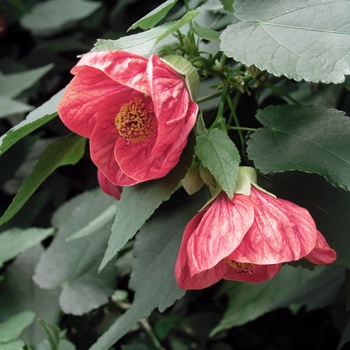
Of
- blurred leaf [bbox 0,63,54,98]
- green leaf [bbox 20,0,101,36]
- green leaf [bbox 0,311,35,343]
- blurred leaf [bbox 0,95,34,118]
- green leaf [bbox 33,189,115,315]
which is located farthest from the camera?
green leaf [bbox 20,0,101,36]

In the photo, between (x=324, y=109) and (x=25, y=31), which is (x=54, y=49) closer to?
(x=25, y=31)

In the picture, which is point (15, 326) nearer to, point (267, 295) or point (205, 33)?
Result: point (267, 295)

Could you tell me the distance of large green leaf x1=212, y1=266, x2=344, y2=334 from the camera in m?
1.14

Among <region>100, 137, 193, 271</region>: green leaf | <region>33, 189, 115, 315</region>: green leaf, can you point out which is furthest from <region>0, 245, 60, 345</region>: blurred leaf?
<region>100, 137, 193, 271</region>: green leaf

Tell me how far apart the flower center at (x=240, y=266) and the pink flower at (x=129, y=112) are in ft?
0.37

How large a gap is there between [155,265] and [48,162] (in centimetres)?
20

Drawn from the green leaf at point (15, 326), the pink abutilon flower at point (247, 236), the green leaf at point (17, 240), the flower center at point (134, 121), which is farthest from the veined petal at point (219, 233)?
the green leaf at point (17, 240)

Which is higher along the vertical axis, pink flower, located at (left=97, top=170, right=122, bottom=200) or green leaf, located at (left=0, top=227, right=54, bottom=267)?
pink flower, located at (left=97, top=170, right=122, bottom=200)

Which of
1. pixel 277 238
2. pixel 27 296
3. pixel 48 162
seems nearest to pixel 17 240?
pixel 27 296

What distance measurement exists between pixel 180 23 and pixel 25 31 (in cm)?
149

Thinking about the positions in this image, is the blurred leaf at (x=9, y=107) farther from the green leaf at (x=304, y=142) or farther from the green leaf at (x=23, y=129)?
the green leaf at (x=304, y=142)

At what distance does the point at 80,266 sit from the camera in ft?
3.79

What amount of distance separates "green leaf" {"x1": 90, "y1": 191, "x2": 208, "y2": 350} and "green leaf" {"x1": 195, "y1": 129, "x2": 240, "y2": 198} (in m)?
0.21

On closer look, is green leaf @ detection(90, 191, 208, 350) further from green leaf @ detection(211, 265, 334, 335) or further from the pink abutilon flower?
green leaf @ detection(211, 265, 334, 335)
